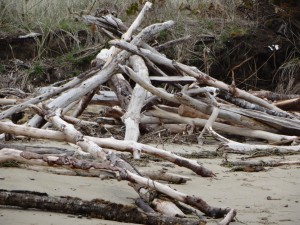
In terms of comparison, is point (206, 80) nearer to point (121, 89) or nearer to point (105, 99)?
point (121, 89)

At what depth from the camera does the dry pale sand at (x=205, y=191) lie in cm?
390

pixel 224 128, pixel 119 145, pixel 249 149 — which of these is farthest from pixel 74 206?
pixel 224 128

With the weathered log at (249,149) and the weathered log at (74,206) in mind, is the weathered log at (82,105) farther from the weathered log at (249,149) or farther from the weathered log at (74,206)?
the weathered log at (74,206)

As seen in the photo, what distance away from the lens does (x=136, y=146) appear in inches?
216

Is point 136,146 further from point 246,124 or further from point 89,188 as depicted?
point 246,124

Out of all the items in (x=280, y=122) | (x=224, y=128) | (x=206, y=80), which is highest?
(x=206, y=80)

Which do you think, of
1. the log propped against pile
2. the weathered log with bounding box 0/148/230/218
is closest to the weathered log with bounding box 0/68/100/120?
the log propped against pile

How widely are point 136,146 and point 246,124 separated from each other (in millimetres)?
3158

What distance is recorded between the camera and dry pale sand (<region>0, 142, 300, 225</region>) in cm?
390

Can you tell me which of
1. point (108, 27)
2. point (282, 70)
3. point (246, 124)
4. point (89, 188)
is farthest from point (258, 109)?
point (89, 188)

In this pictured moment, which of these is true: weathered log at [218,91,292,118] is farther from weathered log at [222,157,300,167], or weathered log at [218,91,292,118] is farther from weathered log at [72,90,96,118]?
weathered log at [222,157,300,167]

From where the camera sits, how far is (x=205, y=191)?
507 cm

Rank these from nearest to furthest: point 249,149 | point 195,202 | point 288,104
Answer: point 195,202, point 249,149, point 288,104

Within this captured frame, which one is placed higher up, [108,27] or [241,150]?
[108,27]
